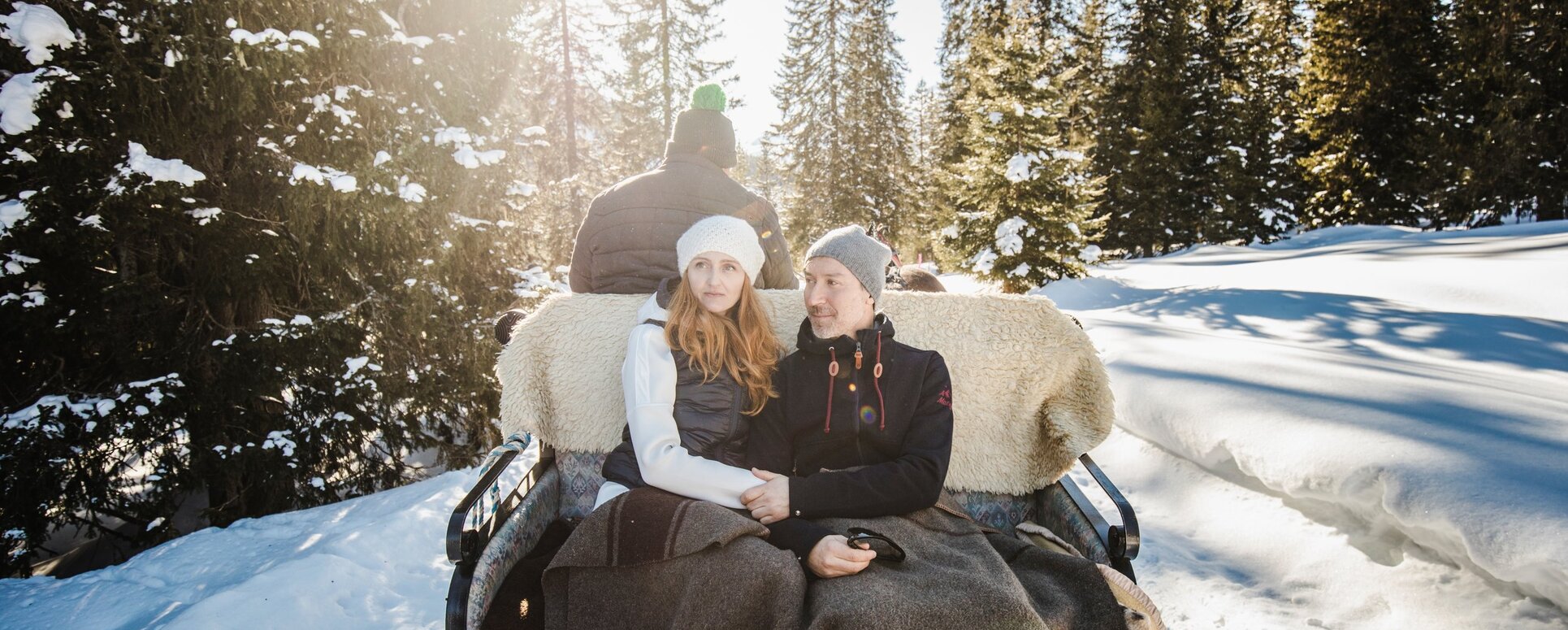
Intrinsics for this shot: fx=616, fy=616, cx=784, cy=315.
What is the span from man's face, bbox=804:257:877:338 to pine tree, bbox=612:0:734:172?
1487 centimetres

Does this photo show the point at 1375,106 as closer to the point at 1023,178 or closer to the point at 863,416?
the point at 1023,178

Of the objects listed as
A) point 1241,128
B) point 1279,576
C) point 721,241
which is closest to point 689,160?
point 721,241

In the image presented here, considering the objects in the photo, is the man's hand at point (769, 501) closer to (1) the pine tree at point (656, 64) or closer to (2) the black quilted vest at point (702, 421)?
(2) the black quilted vest at point (702, 421)

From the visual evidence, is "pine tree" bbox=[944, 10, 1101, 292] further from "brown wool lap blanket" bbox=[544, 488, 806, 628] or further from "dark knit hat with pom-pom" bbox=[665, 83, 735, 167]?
"brown wool lap blanket" bbox=[544, 488, 806, 628]

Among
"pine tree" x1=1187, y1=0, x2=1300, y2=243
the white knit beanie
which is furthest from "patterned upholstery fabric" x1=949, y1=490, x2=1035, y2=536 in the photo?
"pine tree" x1=1187, y1=0, x2=1300, y2=243

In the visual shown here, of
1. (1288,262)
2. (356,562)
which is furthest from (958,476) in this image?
(1288,262)

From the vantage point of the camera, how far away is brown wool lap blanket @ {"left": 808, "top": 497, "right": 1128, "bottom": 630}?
1.56 meters

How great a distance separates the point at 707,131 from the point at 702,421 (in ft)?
6.37

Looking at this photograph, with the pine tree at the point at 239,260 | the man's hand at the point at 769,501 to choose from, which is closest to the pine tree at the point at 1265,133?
the pine tree at the point at 239,260

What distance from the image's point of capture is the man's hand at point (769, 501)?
201 cm

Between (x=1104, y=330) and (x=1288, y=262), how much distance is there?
22.8 ft

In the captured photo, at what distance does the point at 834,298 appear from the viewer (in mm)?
2402

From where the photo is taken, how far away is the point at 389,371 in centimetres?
510

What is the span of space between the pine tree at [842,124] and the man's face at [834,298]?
16.7 m
